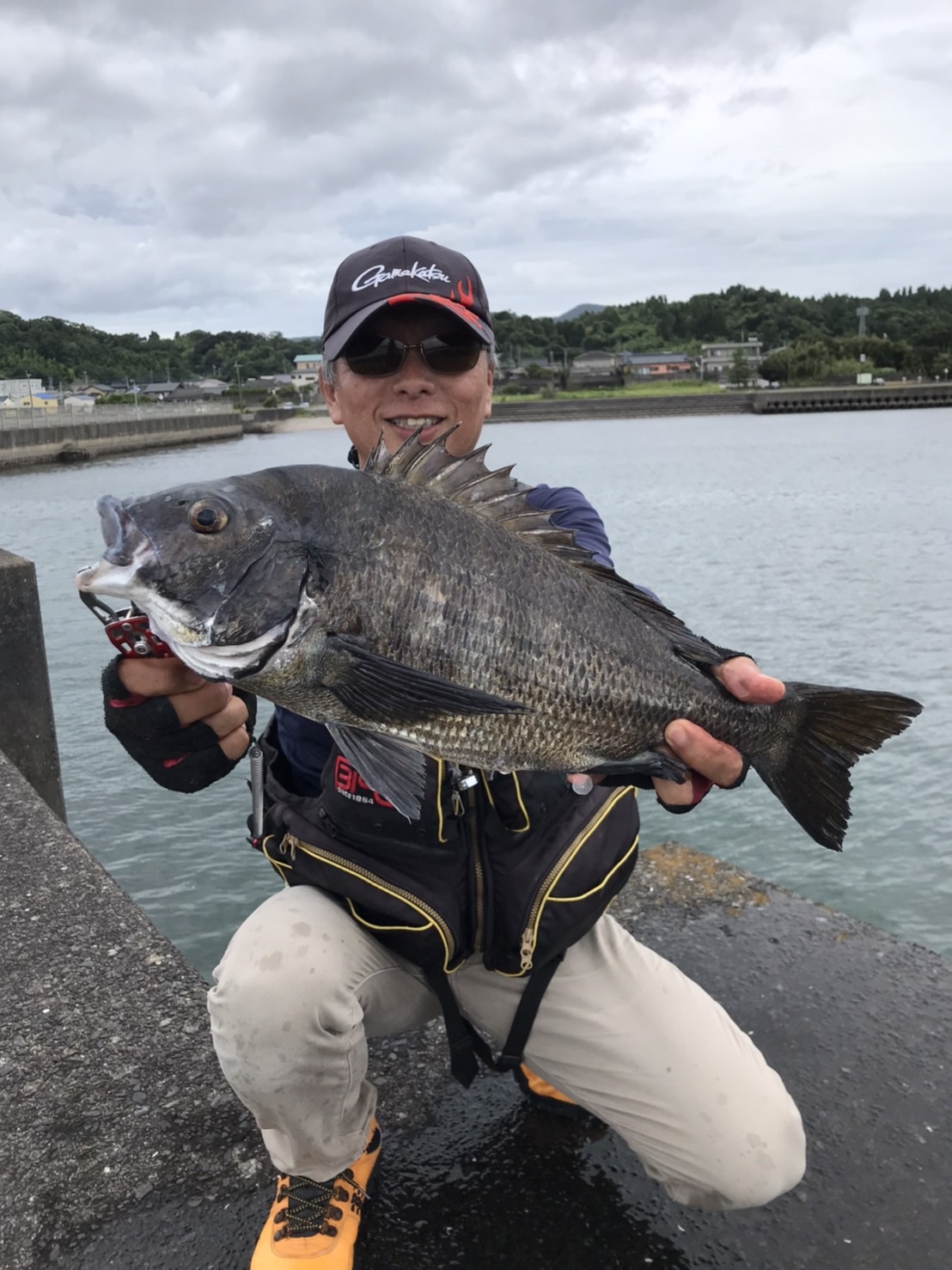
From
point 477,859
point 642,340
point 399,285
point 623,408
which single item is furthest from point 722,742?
point 642,340

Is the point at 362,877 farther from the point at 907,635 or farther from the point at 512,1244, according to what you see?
the point at 907,635

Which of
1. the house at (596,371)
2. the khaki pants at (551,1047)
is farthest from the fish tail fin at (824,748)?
the house at (596,371)

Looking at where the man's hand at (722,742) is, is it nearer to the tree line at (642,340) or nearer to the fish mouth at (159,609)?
the fish mouth at (159,609)

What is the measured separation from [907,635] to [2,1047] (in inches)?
525

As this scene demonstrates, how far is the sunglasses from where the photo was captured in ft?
11.2

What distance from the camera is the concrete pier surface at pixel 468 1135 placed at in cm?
256

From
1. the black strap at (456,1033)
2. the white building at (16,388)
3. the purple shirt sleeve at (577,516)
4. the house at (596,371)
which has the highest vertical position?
the house at (596,371)

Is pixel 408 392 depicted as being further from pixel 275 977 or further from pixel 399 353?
pixel 275 977

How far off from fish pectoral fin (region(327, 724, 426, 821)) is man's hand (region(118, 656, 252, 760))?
0.45 meters

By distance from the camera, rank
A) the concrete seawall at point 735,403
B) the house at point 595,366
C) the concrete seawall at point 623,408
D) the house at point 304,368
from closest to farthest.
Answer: the concrete seawall at point 735,403 < the concrete seawall at point 623,408 < the house at point 595,366 < the house at point 304,368

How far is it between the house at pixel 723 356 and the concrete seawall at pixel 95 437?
94.1 metres

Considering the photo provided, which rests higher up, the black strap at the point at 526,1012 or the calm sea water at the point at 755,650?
the black strap at the point at 526,1012

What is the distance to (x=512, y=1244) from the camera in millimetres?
2576

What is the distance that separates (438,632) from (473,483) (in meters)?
0.51
